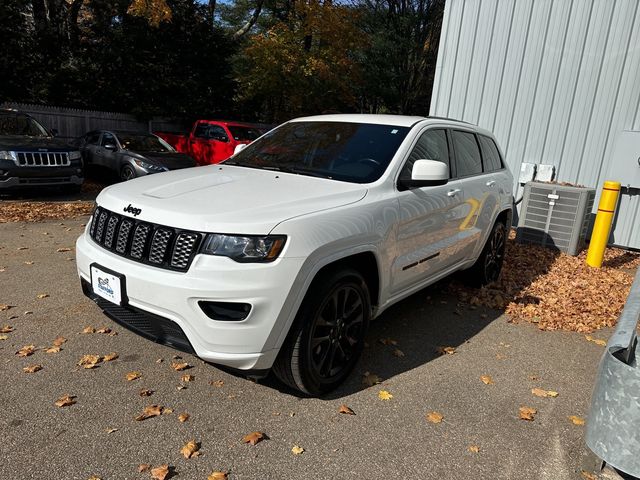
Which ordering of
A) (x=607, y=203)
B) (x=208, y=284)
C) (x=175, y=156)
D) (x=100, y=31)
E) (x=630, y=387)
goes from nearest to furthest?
1. (x=630, y=387)
2. (x=208, y=284)
3. (x=607, y=203)
4. (x=175, y=156)
5. (x=100, y=31)

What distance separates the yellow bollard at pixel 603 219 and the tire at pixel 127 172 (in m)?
8.85

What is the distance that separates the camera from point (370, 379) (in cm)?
350

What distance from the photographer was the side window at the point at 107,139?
1152 cm

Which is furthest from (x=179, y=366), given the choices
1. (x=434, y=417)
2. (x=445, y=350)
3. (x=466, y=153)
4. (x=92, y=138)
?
(x=92, y=138)

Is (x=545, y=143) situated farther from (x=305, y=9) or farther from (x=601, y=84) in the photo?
(x=305, y=9)

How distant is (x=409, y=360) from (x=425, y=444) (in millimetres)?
1051

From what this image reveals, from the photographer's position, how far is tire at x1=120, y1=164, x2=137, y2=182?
10.8m

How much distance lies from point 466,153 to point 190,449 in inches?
146

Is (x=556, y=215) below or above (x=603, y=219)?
below

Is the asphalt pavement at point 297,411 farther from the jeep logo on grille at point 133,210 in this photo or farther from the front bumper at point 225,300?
the jeep logo on grille at point 133,210

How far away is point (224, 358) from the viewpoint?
2.74 m

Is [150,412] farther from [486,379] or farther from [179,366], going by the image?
[486,379]

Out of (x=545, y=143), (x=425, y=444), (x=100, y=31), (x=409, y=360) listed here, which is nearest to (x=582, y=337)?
(x=409, y=360)

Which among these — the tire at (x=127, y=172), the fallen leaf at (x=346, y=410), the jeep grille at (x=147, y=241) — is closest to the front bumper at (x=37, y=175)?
the tire at (x=127, y=172)
